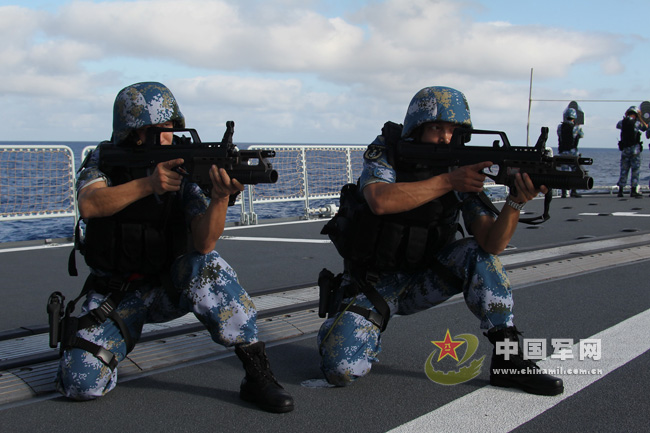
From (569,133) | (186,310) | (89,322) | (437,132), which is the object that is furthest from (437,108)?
(569,133)

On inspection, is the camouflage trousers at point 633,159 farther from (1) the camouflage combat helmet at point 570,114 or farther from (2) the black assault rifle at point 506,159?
(2) the black assault rifle at point 506,159

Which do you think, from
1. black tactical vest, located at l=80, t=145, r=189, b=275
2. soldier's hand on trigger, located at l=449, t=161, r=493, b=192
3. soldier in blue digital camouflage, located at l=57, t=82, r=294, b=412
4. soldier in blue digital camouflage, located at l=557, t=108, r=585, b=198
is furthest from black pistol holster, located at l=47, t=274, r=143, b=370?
soldier in blue digital camouflage, located at l=557, t=108, r=585, b=198

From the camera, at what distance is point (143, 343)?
3.53 metres

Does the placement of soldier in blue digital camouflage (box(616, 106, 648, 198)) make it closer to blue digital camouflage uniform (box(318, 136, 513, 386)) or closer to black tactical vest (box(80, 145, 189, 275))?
blue digital camouflage uniform (box(318, 136, 513, 386))

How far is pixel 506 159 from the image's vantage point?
285 cm

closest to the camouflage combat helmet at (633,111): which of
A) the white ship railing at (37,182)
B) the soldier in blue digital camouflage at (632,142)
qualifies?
the soldier in blue digital camouflage at (632,142)

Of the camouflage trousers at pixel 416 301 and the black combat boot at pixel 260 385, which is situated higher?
the camouflage trousers at pixel 416 301

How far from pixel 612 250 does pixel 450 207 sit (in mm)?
4154

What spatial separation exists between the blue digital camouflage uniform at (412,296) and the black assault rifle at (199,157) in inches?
25.4

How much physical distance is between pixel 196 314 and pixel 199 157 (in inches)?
27.5

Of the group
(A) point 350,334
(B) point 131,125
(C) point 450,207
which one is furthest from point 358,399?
(B) point 131,125

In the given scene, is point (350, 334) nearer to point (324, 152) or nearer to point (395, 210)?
point (395, 210)

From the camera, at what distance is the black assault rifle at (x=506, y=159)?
2.73 meters

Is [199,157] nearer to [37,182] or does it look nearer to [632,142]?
[37,182]
